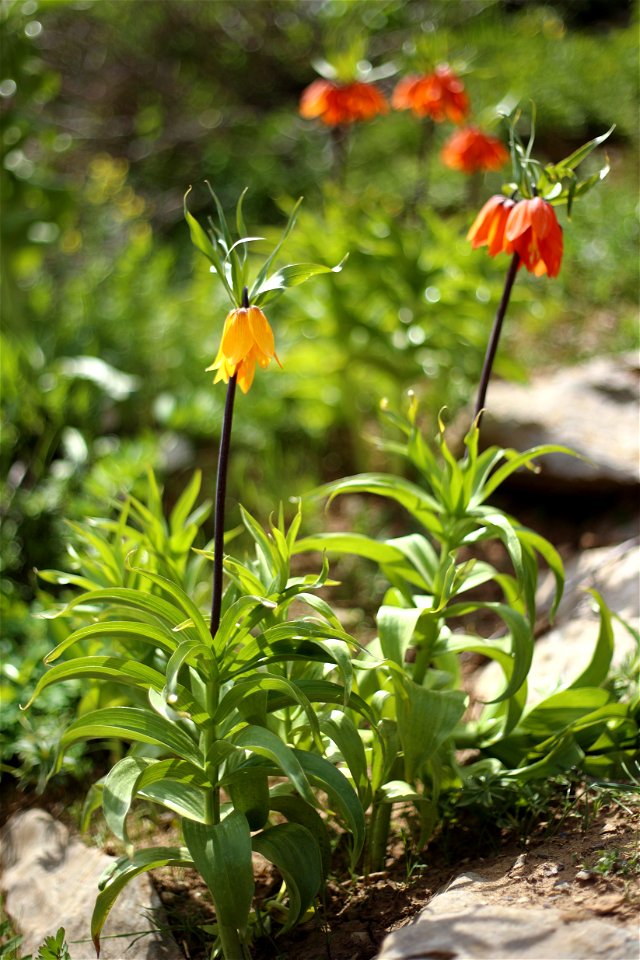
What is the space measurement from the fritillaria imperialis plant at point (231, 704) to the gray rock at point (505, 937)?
0.19 m

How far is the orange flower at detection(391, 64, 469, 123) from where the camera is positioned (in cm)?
361

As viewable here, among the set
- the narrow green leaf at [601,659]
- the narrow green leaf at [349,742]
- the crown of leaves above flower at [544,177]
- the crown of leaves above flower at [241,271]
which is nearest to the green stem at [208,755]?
the narrow green leaf at [349,742]

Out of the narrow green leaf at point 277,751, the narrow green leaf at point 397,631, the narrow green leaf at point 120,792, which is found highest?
the narrow green leaf at point 277,751

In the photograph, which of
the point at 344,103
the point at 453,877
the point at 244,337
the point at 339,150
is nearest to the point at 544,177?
the point at 244,337

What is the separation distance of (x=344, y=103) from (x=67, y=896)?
2.81 metres

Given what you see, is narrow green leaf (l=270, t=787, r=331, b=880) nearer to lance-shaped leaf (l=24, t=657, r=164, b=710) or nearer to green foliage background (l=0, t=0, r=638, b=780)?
lance-shaped leaf (l=24, t=657, r=164, b=710)

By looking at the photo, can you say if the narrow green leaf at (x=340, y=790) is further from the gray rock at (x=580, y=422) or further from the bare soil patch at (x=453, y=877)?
the gray rock at (x=580, y=422)

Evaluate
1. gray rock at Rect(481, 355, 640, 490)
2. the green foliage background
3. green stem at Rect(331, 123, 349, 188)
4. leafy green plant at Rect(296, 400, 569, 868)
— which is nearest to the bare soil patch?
leafy green plant at Rect(296, 400, 569, 868)

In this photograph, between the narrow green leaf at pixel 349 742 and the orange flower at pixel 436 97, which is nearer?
the narrow green leaf at pixel 349 742

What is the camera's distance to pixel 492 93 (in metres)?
7.18

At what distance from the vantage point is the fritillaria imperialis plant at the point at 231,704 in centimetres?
167

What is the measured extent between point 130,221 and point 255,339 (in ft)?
18.5

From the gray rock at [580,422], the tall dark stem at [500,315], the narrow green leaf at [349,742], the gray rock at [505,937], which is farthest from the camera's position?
the gray rock at [580,422]

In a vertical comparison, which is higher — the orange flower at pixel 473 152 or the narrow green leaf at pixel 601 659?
the orange flower at pixel 473 152
